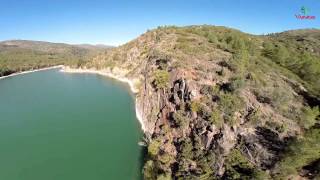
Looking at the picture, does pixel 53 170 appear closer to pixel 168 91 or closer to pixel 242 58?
pixel 168 91

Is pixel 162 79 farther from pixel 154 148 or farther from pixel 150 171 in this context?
pixel 150 171

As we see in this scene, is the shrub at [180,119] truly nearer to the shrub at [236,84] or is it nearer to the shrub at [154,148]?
the shrub at [154,148]

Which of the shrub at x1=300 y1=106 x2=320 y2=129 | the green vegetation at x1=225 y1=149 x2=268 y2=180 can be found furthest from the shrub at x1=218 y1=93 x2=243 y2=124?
the shrub at x1=300 y1=106 x2=320 y2=129

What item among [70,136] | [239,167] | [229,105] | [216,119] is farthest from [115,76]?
[239,167]

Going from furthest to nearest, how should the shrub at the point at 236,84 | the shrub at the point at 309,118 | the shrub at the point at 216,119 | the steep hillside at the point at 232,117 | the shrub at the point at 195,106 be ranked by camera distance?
the shrub at the point at 195,106, the shrub at the point at 236,84, the shrub at the point at 216,119, the shrub at the point at 309,118, the steep hillside at the point at 232,117

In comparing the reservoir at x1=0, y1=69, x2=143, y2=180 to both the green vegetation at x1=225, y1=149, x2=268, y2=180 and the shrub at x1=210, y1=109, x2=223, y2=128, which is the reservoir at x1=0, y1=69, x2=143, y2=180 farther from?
the green vegetation at x1=225, y1=149, x2=268, y2=180

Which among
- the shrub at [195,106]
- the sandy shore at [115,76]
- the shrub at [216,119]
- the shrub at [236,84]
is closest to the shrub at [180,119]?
the shrub at [195,106]
